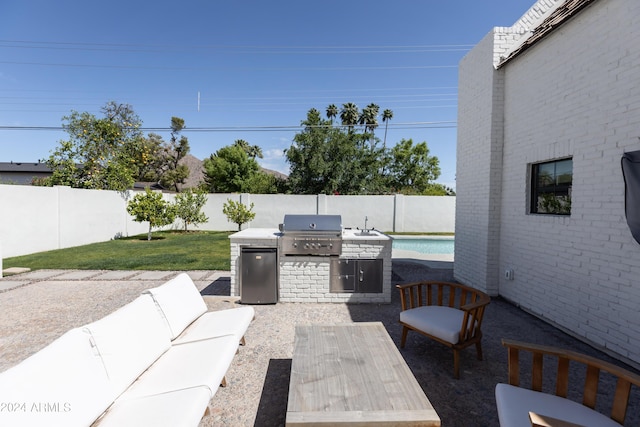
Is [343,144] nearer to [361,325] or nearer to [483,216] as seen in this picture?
[483,216]

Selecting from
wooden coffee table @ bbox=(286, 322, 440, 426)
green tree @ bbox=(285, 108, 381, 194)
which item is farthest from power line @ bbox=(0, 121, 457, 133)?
wooden coffee table @ bbox=(286, 322, 440, 426)

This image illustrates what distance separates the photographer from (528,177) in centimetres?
489

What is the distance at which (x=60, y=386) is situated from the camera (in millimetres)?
1529

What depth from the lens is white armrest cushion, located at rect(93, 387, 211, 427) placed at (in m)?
1.64

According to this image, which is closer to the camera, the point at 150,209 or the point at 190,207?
the point at 150,209

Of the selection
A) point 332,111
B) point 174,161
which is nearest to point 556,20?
point 332,111

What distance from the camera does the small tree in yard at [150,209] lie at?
41.0 feet

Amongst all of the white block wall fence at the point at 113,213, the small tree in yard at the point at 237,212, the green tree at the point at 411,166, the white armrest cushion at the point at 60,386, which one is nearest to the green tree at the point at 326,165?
the white block wall fence at the point at 113,213

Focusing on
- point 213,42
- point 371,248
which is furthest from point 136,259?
point 213,42

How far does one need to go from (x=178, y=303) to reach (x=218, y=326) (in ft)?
1.56

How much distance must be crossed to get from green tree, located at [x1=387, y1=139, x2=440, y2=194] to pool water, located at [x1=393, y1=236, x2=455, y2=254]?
16807 millimetres

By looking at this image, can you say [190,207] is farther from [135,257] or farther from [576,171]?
[576,171]

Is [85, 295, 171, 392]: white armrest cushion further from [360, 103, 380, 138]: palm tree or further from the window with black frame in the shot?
[360, 103, 380, 138]: palm tree

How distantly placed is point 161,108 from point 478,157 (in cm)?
2039
